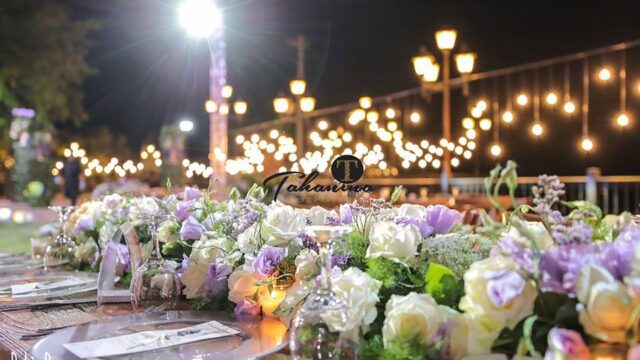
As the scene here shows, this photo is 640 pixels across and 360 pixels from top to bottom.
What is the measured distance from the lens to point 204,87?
15.0m

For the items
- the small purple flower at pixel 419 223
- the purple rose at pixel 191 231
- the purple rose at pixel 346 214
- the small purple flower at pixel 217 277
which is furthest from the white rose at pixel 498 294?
the purple rose at pixel 191 231

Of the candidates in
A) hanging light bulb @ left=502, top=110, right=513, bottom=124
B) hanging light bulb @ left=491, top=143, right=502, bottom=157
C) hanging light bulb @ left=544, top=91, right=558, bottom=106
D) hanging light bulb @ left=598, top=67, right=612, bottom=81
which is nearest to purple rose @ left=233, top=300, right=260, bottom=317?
hanging light bulb @ left=598, top=67, right=612, bottom=81

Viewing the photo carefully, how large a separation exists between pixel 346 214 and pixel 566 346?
75 centimetres

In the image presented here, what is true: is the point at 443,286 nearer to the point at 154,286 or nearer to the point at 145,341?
the point at 145,341

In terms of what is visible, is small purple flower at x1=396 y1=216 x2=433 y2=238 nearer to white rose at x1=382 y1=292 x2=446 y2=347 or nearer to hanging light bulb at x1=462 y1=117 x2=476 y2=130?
white rose at x1=382 y1=292 x2=446 y2=347

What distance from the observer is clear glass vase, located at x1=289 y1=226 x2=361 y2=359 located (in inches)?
39.3

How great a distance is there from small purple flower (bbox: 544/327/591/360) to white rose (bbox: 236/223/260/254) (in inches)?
33.4

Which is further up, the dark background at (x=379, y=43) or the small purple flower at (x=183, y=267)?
the dark background at (x=379, y=43)

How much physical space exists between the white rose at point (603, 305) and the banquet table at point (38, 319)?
1055 millimetres

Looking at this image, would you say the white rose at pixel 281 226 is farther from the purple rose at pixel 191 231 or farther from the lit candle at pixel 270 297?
the purple rose at pixel 191 231

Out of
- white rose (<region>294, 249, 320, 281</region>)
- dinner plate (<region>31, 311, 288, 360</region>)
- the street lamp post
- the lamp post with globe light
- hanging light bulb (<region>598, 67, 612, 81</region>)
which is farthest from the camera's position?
hanging light bulb (<region>598, 67, 612, 81</region>)

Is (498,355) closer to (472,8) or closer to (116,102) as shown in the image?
(472,8)

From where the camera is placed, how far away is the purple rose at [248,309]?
5.04 feet

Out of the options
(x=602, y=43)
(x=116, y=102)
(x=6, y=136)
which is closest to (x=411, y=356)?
(x=602, y=43)
